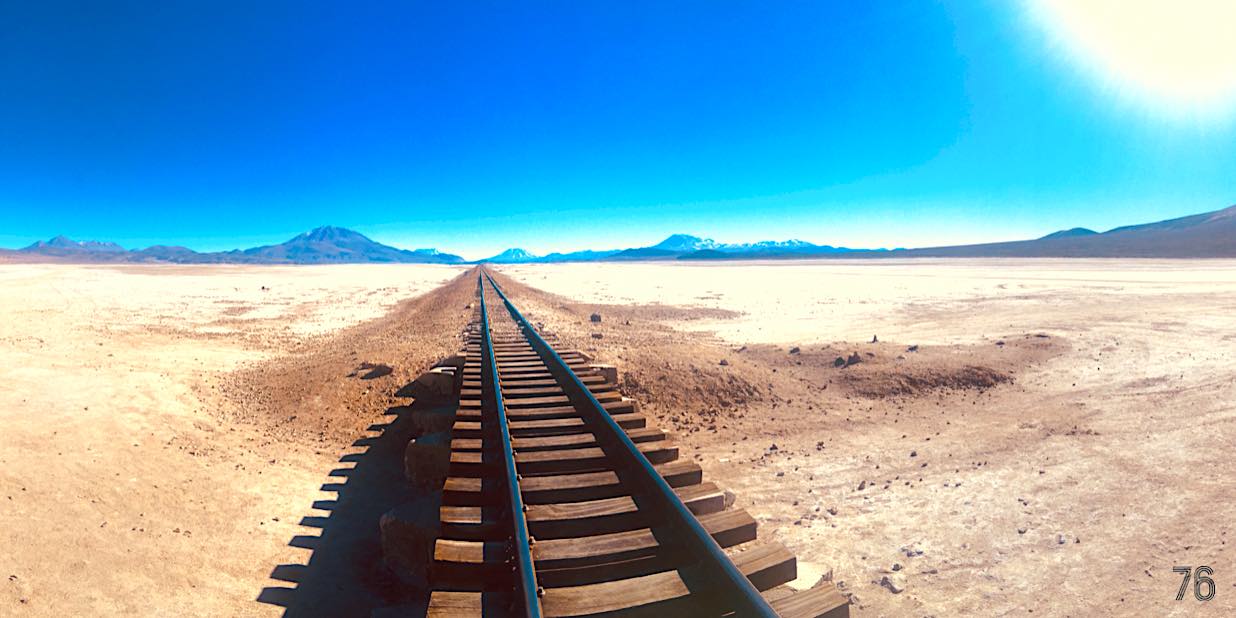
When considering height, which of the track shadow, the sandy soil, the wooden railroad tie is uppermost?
the wooden railroad tie

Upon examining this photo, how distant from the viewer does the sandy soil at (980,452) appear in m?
4.29

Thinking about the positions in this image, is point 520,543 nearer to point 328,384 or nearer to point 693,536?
point 693,536

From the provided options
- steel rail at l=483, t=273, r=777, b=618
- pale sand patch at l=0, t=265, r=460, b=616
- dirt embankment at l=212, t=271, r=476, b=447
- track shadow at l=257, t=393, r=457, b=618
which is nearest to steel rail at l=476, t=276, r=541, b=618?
steel rail at l=483, t=273, r=777, b=618

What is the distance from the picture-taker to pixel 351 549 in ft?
17.7

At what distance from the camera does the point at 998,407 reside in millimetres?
8531

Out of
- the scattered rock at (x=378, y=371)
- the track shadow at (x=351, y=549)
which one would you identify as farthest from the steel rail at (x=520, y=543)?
the scattered rock at (x=378, y=371)

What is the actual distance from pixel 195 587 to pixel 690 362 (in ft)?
26.7

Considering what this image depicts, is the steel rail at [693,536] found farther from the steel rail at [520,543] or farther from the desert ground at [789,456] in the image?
the desert ground at [789,456]

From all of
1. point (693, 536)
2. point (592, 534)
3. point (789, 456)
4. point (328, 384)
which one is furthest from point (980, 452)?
point (328, 384)

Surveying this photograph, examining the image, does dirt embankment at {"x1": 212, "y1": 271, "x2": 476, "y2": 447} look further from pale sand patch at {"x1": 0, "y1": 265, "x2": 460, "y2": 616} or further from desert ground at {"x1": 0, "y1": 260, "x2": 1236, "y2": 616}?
pale sand patch at {"x1": 0, "y1": 265, "x2": 460, "y2": 616}

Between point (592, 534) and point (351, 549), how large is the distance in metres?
2.98

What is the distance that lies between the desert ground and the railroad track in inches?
48.9

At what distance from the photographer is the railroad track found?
117 inches

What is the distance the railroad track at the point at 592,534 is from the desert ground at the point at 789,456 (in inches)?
48.9
